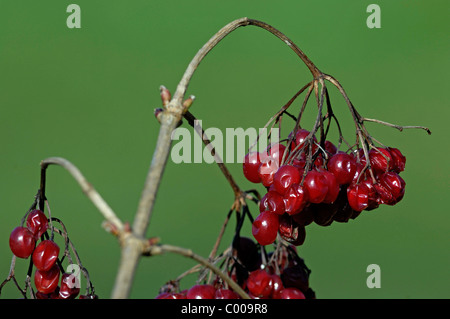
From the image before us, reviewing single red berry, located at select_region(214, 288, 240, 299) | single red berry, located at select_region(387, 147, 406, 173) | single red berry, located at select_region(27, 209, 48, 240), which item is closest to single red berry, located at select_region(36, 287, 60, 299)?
single red berry, located at select_region(27, 209, 48, 240)

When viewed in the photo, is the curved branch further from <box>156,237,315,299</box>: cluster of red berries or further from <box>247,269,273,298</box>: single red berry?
<box>247,269,273,298</box>: single red berry

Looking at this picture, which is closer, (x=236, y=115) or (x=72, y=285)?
(x=72, y=285)

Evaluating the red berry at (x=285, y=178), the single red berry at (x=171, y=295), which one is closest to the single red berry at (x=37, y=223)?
the single red berry at (x=171, y=295)

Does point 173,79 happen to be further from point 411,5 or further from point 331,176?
point 331,176

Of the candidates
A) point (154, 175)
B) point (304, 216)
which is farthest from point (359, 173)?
point (154, 175)

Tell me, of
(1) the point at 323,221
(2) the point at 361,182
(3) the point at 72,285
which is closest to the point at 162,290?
(3) the point at 72,285
